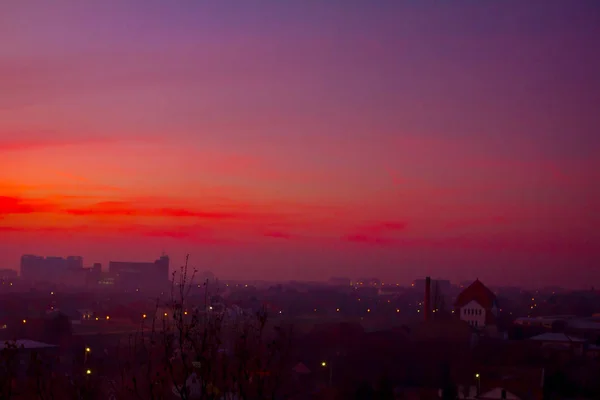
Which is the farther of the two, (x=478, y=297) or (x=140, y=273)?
(x=140, y=273)

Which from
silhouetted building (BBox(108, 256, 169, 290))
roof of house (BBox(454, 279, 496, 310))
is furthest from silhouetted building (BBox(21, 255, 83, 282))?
roof of house (BBox(454, 279, 496, 310))

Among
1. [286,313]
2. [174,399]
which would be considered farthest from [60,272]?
[174,399]

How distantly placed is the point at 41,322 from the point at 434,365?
1898 centimetres

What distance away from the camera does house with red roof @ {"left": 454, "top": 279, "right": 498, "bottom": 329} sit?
4769 cm

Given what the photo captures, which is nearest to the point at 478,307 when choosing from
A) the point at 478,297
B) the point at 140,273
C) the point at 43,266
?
the point at 478,297

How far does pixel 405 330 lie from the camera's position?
41469 millimetres

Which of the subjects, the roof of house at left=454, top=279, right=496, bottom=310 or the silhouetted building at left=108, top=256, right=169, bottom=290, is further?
the silhouetted building at left=108, top=256, right=169, bottom=290

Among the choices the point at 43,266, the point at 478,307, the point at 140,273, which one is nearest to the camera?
the point at 478,307

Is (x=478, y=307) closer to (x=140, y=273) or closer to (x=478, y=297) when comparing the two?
(x=478, y=297)

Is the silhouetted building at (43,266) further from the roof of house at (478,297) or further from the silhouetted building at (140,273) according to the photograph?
the roof of house at (478,297)

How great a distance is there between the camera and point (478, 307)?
48094mm

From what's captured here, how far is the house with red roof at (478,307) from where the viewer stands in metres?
47.7

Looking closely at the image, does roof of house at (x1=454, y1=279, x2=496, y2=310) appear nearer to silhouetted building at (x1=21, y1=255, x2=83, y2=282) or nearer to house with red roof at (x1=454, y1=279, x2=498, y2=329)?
house with red roof at (x1=454, y1=279, x2=498, y2=329)

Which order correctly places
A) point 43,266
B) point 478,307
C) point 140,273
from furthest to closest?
point 43,266
point 140,273
point 478,307
